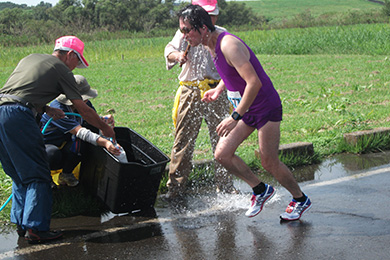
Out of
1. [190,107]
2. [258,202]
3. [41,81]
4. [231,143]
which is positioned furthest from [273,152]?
[41,81]

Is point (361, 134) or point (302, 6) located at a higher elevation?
point (361, 134)

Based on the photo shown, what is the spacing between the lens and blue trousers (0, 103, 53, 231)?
4.47 metres

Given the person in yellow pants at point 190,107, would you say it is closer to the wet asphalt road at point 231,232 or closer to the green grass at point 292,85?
the wet asphalt road at point 231,232

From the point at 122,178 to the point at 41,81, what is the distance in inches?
43.6

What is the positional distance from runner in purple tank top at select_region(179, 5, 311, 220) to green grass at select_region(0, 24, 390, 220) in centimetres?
179

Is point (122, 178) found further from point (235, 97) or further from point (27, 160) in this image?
point (235, 97)

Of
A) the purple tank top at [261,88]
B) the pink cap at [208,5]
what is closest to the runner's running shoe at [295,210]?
the purple tank top at [261,88]

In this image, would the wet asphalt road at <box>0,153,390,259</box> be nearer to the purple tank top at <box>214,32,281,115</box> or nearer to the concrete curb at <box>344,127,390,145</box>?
the purple tank top at <box>214,32,281,115</box>

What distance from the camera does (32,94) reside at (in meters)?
4.54

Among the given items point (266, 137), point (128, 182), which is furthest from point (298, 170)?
point (128, 182)

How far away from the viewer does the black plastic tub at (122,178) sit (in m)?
4.91

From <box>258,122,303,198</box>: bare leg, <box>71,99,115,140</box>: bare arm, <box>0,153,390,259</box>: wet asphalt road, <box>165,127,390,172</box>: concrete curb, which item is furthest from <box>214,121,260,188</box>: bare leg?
<box>165,127,390,172</box>: concrete curb

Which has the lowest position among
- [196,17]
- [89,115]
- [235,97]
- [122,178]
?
[122,178]

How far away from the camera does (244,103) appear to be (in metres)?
4.49
